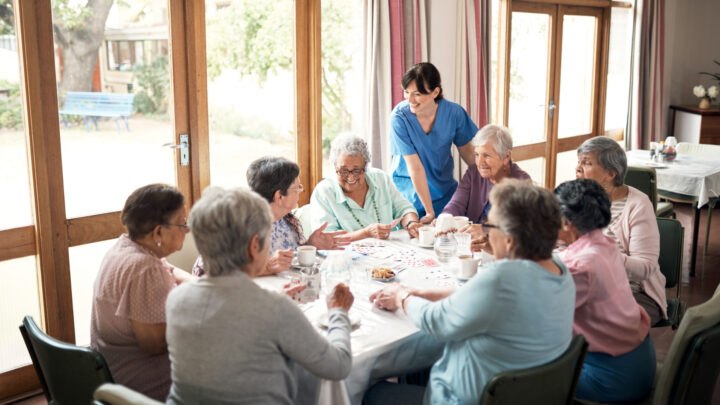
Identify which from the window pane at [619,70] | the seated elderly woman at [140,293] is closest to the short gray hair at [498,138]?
the seated elderly woman at [140,293]

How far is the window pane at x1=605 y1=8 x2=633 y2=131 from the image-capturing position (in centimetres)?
765

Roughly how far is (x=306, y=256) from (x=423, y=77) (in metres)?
1.55

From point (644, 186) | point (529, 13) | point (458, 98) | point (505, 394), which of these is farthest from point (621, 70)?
point (505, 394)

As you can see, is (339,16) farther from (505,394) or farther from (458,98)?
(505,394)

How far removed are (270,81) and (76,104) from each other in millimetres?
1276

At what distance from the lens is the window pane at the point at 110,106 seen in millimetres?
3152

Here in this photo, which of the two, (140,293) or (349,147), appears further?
(349,147)

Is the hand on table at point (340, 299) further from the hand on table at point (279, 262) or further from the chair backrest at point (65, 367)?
the chair backrest at point (65, 367)

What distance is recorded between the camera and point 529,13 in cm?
632

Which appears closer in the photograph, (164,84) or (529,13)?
(164,84)

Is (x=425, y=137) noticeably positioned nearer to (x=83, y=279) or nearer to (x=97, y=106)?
(x=97, y=106)

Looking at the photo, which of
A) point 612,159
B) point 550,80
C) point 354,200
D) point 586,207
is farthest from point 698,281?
point 586,207

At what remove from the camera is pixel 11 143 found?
2.98 m

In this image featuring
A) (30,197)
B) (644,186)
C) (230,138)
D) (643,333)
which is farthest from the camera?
(644,186)
